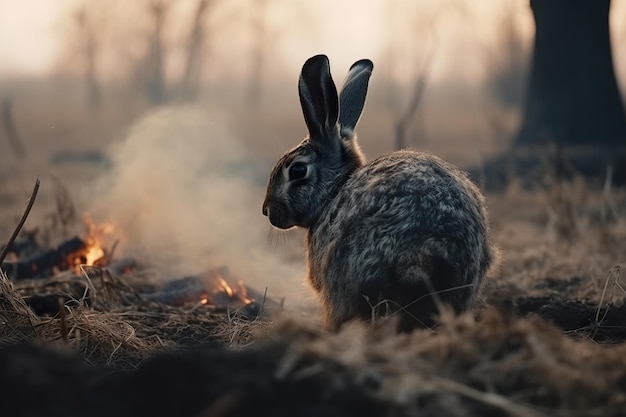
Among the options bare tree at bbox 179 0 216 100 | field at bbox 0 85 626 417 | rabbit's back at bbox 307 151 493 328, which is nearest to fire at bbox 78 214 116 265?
field at bbox 0 85 626 417

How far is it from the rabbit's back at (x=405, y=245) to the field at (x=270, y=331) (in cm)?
38

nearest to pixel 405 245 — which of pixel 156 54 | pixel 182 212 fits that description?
pixel 182 212

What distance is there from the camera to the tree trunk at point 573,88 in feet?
50.0

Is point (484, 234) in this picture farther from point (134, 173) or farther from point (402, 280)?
point (134, 173)

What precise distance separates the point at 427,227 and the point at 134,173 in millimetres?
6721

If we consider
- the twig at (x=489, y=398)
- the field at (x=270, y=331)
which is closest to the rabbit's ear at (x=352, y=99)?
the field at (x=270, y=331)

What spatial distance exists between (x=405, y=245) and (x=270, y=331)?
1059 mm

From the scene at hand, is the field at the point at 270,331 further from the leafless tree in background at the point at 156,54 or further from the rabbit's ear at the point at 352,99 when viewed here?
the leafless tree in background at the point at 156,54

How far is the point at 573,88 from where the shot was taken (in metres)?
15.7

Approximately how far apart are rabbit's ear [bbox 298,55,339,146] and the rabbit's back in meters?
0.61

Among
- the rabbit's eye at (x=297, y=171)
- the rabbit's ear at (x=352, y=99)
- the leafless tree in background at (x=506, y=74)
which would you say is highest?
the rabbit's ear at (x=352, y=99)

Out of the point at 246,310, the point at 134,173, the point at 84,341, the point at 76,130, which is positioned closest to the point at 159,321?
the point at 246,310

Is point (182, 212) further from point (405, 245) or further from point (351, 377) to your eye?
point (351, 377)

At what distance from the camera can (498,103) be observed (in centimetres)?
4406
